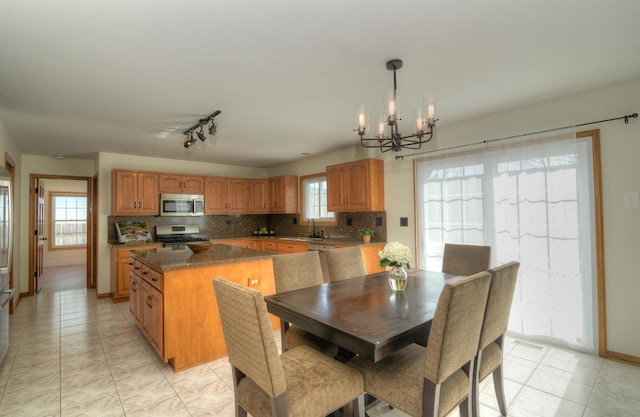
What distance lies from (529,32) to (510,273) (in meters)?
1.43

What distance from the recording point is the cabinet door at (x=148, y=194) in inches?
201

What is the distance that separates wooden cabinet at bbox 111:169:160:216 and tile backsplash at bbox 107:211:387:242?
389mm

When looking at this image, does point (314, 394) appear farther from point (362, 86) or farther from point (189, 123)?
point (189, 123)

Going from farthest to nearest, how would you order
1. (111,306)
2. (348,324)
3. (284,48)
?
(111,306), (284,48), (348,324)

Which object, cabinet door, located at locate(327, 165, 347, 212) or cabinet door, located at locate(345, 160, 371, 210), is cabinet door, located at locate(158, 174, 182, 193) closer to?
cabinet door, located at locate(327, 165, 347, 212)

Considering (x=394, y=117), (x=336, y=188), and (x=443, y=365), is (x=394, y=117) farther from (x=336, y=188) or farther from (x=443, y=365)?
(x=336, y=188)

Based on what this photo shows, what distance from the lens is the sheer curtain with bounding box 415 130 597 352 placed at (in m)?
2.82

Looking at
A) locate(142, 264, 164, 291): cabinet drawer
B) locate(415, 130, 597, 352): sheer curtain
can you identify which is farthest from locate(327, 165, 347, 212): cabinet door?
locate(142, 264, 164, 291): cabinet drawer

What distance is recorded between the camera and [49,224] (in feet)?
26.8

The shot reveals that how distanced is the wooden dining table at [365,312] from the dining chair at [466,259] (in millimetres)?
651

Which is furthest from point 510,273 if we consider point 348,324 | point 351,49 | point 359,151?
point 359,151

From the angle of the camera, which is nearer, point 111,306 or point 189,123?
point 189,123

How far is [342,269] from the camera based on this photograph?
8.95ft

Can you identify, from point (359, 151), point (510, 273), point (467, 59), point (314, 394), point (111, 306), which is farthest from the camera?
point (359, 151)
